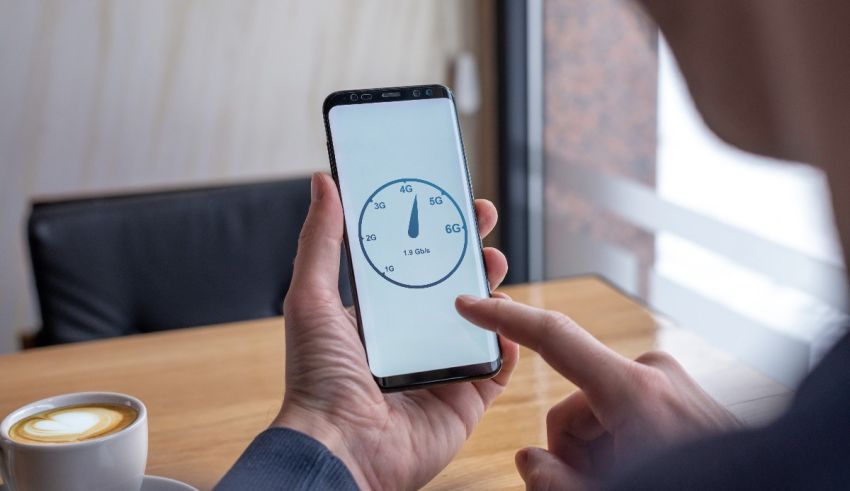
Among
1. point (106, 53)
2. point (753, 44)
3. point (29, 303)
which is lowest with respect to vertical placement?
point (29, 303)

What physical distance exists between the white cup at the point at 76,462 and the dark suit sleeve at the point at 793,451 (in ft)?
1.36

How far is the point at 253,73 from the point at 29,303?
88 centimetres

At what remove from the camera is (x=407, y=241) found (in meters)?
0.83

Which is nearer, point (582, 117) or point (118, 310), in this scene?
point (118, 310)

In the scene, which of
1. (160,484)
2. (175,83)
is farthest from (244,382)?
(175,83)

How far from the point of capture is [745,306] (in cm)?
209

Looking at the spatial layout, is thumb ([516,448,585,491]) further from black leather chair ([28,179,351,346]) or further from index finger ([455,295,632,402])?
black leather chair ([28,179,351,346])

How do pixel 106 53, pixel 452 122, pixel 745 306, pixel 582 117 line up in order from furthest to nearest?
pixel 582 117 < pixel 106 53 < pixel 745 306 < pixel 452 122

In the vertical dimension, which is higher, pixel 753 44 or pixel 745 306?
pixel 753 44

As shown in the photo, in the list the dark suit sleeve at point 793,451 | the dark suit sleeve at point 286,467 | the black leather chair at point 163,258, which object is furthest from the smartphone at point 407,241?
the black leather chair at point 163,258

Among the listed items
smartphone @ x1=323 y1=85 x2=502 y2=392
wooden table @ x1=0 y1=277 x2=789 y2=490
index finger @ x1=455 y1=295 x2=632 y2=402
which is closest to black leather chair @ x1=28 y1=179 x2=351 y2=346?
wooden table @ x1=0 y1=277 x2=789 y2=490

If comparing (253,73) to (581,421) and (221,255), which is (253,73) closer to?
(221,255)

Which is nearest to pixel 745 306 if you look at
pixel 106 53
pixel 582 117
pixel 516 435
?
pixel 582 117

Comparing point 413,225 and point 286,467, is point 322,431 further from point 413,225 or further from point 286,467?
point 413,225
